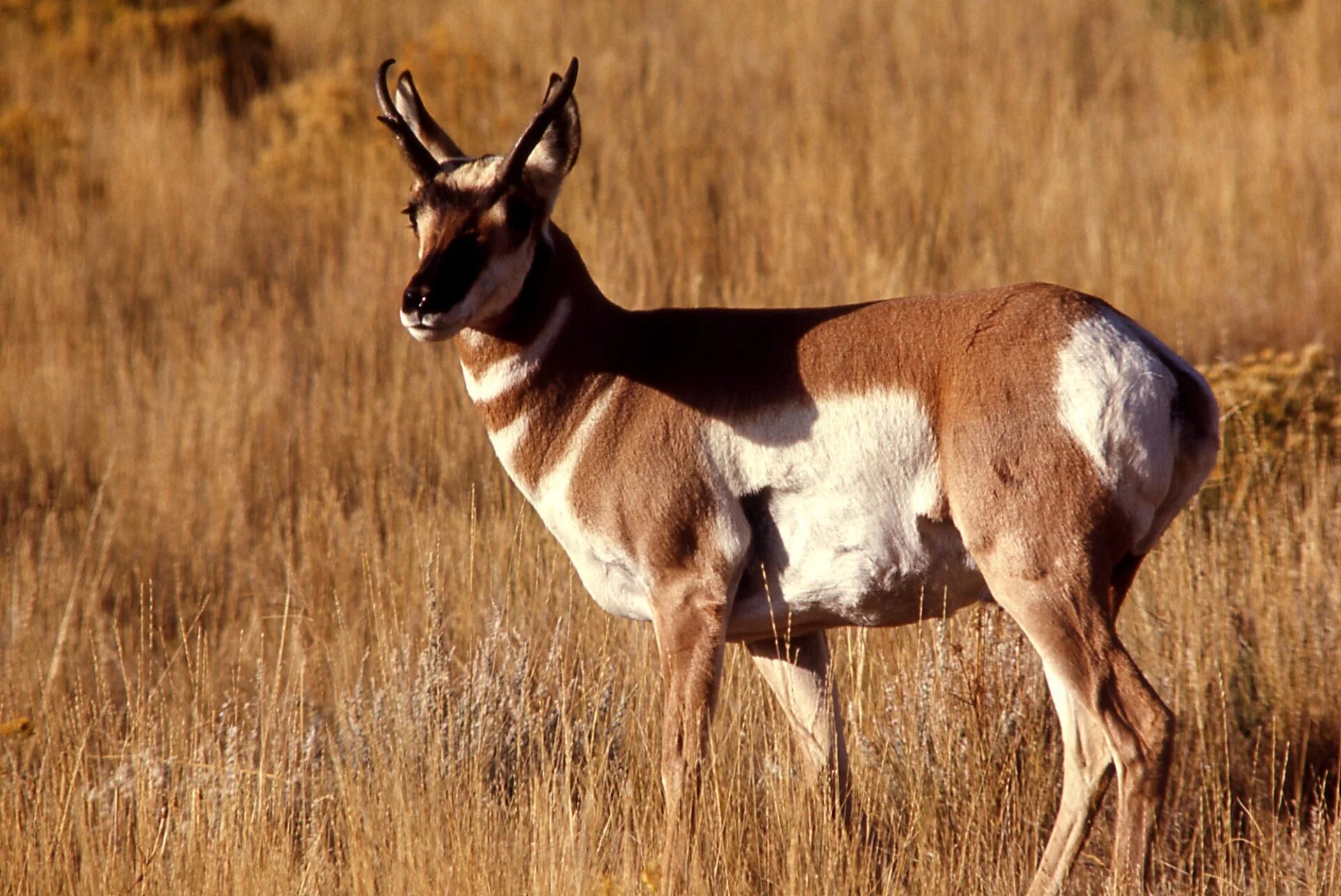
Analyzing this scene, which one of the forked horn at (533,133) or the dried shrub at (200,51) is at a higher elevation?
the dried shrub at (200,51)

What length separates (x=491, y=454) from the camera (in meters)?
7.16

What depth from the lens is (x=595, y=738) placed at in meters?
4.54

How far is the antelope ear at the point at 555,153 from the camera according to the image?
391 cm

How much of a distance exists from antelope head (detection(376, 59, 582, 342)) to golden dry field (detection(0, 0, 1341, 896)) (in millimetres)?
1194

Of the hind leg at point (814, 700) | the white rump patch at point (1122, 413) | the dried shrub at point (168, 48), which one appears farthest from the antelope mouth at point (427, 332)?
the dried shrub at point (168, 48)

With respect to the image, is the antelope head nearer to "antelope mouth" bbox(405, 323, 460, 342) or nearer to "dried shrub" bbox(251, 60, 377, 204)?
"antelope mouth" bbox(405, 323, 460, 342)

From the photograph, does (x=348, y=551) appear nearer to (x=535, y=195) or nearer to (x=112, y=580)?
(x=112, y=580)

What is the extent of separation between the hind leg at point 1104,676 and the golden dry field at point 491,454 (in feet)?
1.70

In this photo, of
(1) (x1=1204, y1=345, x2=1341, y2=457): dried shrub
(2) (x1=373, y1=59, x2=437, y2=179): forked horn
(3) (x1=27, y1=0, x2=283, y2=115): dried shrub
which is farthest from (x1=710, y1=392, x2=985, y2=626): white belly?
(3) (x1=27, y1=0, x2=283, y2=115): dried shrub

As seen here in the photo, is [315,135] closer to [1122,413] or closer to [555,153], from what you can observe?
[555,153]

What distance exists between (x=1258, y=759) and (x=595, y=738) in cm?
211

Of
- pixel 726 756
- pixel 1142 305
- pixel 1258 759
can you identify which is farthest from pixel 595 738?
pixel 1142 305

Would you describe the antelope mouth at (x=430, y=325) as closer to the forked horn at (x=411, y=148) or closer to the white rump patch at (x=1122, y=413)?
the forked horn at (x=411, y=148)

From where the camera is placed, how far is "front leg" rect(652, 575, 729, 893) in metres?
3.65
